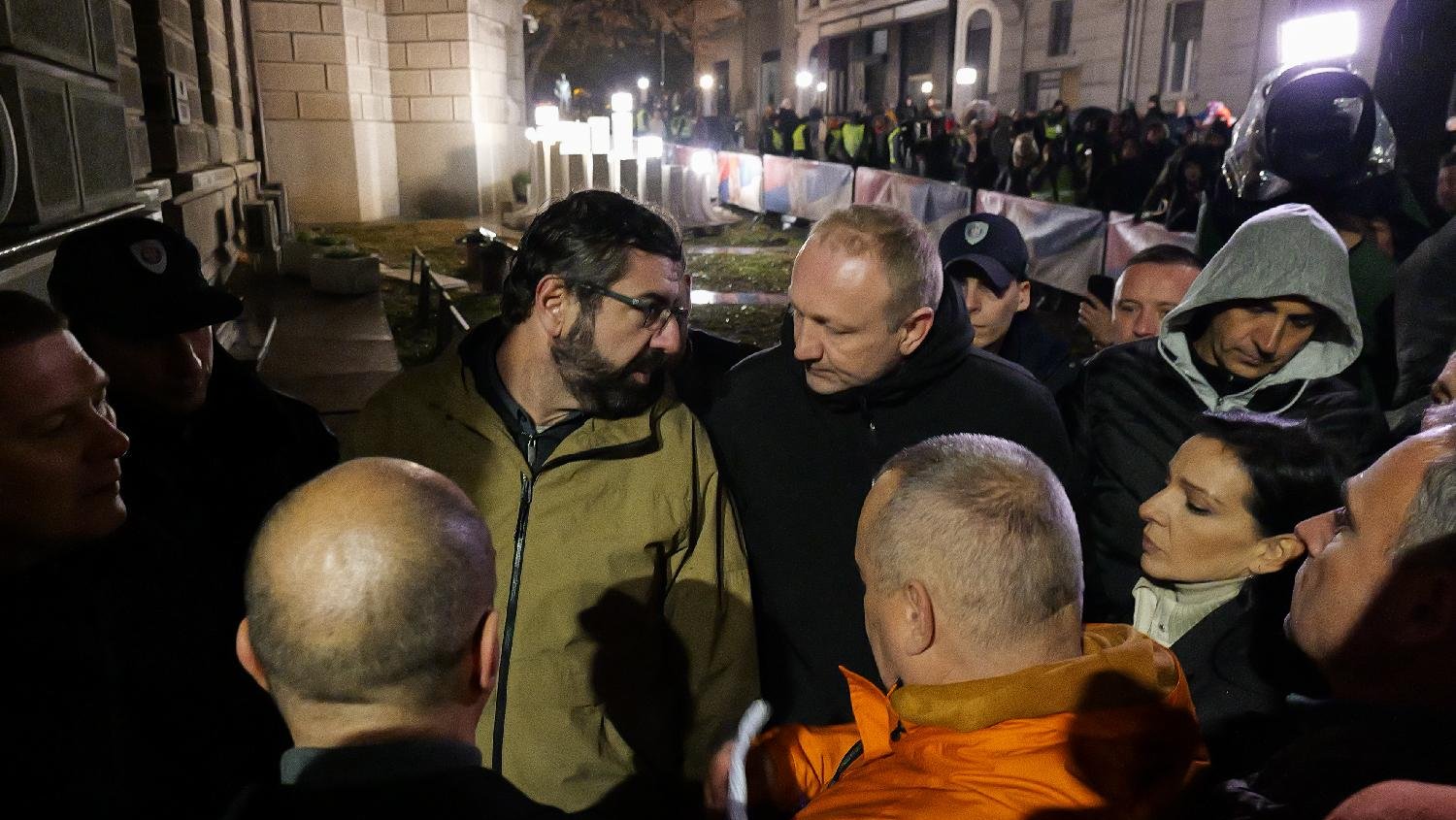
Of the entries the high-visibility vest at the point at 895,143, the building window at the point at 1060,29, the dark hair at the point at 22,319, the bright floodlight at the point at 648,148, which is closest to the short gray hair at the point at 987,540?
the dark hair at the point at 22,319

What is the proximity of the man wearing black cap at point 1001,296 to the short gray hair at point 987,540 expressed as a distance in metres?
2.13

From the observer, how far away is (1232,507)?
6.72 feet

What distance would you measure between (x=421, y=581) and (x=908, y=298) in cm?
148

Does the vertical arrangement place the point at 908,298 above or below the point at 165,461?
above

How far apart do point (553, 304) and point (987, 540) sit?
1.14 meters

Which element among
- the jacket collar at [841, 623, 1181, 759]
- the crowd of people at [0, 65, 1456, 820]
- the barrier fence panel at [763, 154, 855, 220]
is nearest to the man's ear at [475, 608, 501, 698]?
the crowd of people at [0, 65, 1456, 820]

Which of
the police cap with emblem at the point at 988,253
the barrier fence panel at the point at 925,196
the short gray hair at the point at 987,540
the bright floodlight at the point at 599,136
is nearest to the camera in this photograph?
the short gray hair at the point at 987,540

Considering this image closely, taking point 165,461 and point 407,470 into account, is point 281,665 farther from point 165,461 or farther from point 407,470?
point 165,461

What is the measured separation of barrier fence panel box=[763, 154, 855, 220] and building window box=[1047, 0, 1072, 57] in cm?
1164

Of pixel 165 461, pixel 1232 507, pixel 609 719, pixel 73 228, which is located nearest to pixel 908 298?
pixel 1232 507

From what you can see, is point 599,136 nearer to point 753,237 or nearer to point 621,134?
point 621,134

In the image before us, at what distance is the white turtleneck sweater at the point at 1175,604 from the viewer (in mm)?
2100

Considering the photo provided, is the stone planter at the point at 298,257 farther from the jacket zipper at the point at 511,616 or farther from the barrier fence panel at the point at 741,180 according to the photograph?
the barrier fence panel at the point at 741,180

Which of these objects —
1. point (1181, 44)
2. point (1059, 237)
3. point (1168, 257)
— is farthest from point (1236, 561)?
point (1181, 44)
